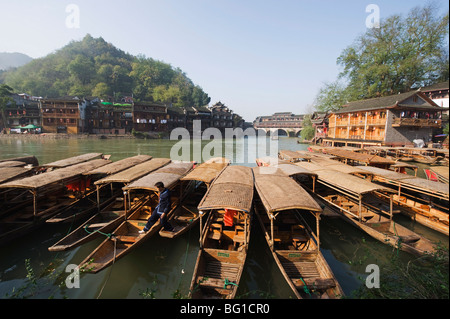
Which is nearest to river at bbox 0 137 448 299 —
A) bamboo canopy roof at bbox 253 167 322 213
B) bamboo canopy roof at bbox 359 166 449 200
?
bamboo canopy roof at bbox 359 166 449 200

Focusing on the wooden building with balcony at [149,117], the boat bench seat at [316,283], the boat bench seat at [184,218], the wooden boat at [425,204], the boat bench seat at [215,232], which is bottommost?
the boat bench seat at [316,283]

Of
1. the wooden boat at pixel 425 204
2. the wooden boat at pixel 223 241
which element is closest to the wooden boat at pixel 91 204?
the wooden boat at pixel 223 241

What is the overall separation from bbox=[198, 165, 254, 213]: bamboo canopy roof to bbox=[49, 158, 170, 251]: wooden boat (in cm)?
340

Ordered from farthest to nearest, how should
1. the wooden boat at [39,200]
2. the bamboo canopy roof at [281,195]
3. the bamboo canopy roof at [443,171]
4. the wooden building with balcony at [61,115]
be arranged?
1. the wooden building with balcony at [61,115]
2. the bamboo canopy roof at [443,171]
3. the wooden boat at [39,200]
4. the bamboo canopy roof at [281,195]

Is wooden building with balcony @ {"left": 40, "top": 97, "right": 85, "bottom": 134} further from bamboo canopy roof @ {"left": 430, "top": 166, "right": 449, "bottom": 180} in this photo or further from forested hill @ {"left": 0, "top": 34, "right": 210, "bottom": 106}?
bamboo canopy roof @ {"left": 430, "top": 166, "right": 449, "bottom": 180}

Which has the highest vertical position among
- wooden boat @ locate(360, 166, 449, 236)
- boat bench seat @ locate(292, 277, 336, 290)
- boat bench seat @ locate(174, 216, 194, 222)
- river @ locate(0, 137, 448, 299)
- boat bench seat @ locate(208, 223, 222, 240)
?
wooden boat @ locate(360, 166, 449, 236)

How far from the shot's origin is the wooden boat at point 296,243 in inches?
204

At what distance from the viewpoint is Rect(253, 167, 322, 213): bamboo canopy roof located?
6.38 metres

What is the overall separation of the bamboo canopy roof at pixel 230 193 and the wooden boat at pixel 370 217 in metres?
4.07

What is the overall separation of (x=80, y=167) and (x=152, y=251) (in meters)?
6.96

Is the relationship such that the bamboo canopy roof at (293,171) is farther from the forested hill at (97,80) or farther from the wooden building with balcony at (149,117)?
the forested hill at (97,80)

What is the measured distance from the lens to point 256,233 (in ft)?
28.6
